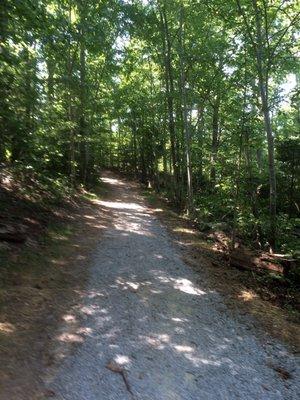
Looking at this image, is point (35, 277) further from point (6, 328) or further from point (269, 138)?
point (269, 138)

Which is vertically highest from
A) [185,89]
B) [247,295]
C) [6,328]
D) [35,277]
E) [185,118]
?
[185,89]

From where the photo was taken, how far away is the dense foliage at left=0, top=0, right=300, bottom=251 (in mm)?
7852

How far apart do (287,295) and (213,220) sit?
7.02 metres

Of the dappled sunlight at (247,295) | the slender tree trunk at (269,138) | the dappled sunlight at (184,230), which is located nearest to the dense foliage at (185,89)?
the slender tree trunk at (269,138)

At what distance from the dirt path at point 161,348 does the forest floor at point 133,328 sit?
14mm

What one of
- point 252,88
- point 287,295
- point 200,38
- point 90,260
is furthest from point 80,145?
point 287,295

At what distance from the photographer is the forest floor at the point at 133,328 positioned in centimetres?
402

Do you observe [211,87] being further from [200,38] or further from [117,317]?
[117,317]

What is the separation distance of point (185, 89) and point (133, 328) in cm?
1130

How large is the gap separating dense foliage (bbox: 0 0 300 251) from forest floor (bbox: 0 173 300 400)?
2.59m

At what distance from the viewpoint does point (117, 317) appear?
5.52 metres

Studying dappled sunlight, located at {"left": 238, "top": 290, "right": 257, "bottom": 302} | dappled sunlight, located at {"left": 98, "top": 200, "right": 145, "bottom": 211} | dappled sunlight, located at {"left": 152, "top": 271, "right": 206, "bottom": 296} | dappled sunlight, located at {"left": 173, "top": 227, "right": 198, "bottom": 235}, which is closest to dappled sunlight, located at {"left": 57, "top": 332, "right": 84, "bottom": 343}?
dappled sunlight, located at {"left": 152, "top": 271, "right": 206, "bottom": 296}

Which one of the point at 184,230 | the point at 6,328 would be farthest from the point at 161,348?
the point at 184,230

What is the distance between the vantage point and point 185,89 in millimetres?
14641
